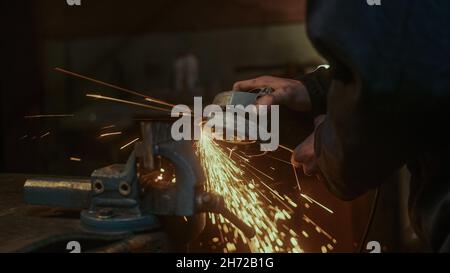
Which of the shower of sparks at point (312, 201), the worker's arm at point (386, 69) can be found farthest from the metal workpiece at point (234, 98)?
the shower of sparks at point (312, 201)

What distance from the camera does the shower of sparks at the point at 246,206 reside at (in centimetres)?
165

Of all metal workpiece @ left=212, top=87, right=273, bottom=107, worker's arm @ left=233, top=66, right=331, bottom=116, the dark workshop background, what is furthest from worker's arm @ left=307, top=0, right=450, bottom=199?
worker's arm @ left=233, top=66, right=331, bottom=116

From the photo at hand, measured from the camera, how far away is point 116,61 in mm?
8328

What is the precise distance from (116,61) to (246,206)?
690cm

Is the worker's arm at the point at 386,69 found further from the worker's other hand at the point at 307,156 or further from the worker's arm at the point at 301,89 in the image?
the worker's arm at the point at 301,89

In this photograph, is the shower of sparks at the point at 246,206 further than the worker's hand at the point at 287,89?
No

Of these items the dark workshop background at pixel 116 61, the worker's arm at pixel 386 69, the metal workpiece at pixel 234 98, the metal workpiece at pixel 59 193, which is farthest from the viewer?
the dark workshop background at pixel 116 61

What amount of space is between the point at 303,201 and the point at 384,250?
0.48 metres

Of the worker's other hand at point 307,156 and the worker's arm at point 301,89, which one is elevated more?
the worker's arm at point 301,89

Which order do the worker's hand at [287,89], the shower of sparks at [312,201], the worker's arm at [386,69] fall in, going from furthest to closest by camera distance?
1. the shower of sparks at [312,201]
2. the worker's hand at [287,89]
3. the worker's arm at [386,69]

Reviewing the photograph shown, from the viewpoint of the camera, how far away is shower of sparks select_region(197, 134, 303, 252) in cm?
165

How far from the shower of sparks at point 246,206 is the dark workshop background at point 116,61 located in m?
0.33

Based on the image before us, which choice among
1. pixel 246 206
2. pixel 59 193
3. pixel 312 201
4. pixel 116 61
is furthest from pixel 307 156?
pixel 116 61
